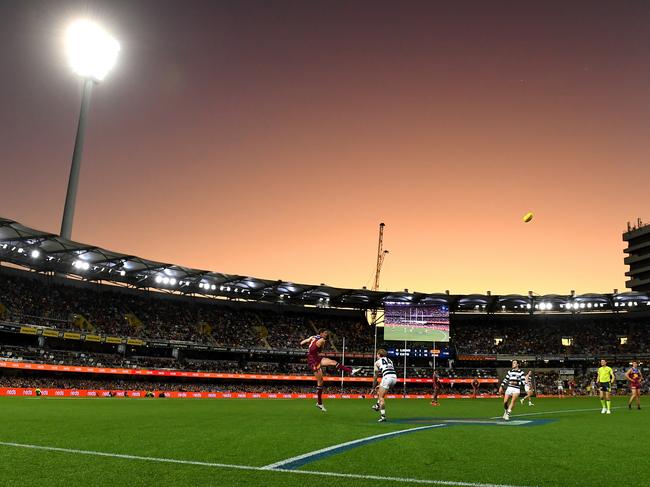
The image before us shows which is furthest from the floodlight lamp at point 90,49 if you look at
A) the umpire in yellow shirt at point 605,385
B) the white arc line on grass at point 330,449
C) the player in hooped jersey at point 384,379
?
the white arc line on grass at point 330,449

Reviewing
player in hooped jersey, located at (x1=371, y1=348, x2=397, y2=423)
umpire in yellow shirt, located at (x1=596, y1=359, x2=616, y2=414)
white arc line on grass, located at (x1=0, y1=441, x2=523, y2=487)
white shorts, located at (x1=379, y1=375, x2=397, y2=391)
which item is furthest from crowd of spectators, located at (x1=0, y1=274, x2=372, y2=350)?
umpire in yellow shirt, located at (x1=596, y1=359, x2=616, y2=414)

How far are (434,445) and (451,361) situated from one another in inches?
2919

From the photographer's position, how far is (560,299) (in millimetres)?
81375

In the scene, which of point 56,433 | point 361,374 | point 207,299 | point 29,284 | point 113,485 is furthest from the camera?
point 207,299

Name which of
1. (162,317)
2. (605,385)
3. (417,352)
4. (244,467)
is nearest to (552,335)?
(417,352)

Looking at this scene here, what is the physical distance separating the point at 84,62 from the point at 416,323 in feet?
162

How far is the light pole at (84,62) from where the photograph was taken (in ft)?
157

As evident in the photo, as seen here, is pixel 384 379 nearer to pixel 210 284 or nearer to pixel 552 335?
pixel 210 284

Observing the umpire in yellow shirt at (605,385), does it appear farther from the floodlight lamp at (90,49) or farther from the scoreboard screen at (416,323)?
the floodlight lamp at (90,49)

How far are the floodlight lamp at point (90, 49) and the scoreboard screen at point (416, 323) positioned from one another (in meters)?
44.3

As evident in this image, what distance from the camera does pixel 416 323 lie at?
Answer: 7062 cm

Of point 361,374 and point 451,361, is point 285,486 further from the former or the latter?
point 451,361

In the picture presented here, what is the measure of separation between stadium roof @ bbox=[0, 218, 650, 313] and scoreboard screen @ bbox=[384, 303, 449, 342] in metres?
7.62

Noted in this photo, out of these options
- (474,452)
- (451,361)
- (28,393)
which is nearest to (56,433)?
(474,452)
